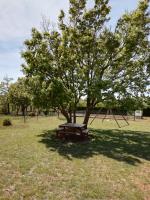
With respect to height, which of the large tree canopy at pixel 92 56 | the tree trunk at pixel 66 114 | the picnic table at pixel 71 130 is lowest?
the picnic table at pixel 71 130

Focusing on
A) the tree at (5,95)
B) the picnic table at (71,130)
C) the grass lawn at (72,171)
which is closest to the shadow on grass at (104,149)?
the grass lawn at (72,171)

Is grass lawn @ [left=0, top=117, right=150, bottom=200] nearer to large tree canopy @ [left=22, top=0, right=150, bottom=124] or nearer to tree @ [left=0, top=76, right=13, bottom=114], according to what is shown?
large tree canopy @ [left=22, top=0, right=150, bottom=124]

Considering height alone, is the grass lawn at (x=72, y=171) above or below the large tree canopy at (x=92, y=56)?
below

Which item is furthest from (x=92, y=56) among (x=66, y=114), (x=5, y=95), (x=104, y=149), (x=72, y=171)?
(x=5, y=95)

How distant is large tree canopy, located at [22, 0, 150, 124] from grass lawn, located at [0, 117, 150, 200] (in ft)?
13.8

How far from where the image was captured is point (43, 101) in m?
15.2

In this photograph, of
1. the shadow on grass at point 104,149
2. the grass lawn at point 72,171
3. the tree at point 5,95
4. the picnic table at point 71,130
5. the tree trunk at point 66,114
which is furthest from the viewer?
the tree at point 5,95

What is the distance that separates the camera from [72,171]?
8.58 m

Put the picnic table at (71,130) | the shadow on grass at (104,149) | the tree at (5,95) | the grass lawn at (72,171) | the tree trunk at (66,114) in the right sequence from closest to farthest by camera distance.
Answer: the grass lawn at (72,171) < the shadow on grass at (104,149) < the picnic table at (71,130) < the tree trunk at (66,114) < the tree at (5,95)

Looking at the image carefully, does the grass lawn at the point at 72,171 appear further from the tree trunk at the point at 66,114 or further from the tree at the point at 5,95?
the tree at the point at 5,95

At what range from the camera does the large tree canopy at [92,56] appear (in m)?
16.1

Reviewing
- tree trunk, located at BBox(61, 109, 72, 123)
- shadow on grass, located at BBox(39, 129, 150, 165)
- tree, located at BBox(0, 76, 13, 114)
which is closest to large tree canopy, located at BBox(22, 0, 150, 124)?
tree trunk, located at BBox(61, 109, 72, 123)

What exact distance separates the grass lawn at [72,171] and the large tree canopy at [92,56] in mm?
4197

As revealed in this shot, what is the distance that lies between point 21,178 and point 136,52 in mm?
13166
